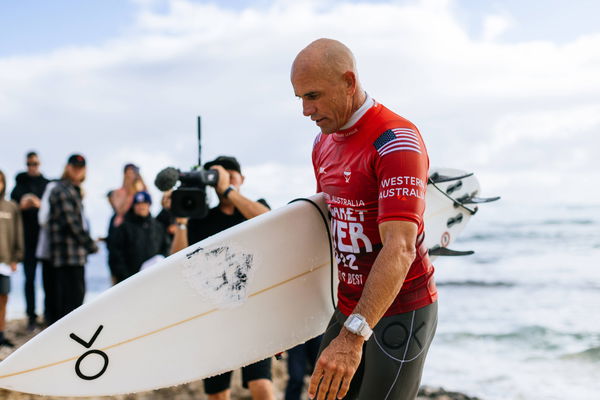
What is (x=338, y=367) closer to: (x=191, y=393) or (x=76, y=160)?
(x=191, y=393)

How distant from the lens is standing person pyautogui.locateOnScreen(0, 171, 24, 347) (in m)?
5.37

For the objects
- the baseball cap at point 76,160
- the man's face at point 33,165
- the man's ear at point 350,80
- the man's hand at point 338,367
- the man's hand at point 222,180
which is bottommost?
the man's hand at point 338,367

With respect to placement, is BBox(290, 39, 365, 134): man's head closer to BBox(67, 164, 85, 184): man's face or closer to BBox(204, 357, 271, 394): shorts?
BBox(204, 357, 271, 394): shorts

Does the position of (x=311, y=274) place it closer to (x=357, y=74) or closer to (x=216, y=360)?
(x=216, y=360)

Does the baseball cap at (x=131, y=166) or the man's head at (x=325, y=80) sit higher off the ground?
the baseball cap at (x=131, y=166)

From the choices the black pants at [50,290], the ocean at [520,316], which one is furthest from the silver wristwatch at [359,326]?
the ocean at [520,316]

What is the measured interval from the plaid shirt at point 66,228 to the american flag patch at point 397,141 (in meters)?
4.12

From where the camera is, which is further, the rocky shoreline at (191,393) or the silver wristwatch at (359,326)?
the rocky shoreline at (191,393)

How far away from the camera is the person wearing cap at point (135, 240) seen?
5.78 meters

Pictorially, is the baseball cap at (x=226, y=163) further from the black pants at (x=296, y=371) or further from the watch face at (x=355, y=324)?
the watch face at (x=355, y=324)

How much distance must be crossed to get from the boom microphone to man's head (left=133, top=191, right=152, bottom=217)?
116 inches

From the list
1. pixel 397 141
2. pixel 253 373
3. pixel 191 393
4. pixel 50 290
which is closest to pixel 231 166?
pixel 253 373

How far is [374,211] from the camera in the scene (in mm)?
2064

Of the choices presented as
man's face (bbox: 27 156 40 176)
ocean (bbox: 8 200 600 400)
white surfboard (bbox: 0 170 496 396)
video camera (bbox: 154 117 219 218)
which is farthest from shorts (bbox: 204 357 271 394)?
man's face (bbox: 27 156 40 176)
